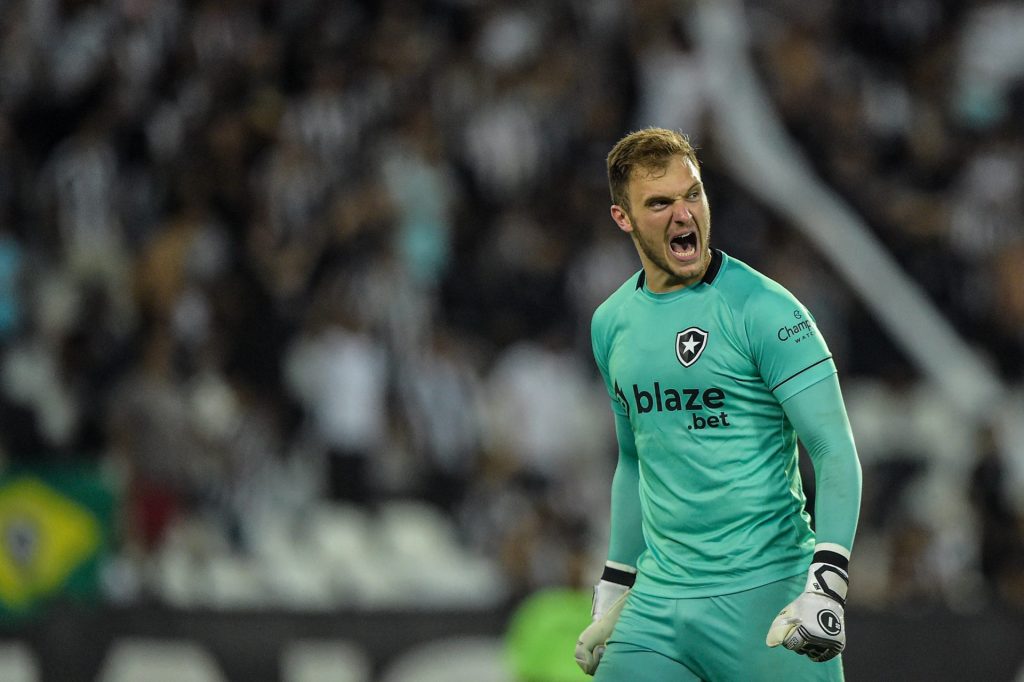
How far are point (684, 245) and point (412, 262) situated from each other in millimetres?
7961

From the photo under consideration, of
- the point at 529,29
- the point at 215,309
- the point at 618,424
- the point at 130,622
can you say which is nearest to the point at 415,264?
the point at 215,309

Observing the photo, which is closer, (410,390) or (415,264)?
(410,390)

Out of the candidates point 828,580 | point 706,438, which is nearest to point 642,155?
point 706,438

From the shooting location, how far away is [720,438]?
445 centimetres

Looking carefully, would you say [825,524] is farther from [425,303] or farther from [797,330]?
[425,303]

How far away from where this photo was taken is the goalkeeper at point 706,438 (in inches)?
172

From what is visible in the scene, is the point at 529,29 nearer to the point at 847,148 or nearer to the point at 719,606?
the point at 847,148

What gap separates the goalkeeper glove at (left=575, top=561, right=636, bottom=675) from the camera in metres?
4.72

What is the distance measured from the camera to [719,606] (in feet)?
14.5

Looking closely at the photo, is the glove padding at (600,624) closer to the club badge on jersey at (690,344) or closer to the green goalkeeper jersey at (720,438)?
the green goalkeeper jersey at (720,438)

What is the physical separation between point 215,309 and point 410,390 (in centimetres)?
140

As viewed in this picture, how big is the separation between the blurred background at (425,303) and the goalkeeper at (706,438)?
13.0 ft

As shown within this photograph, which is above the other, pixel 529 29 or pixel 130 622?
pixel 529 29

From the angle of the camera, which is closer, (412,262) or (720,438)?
(720,438)
